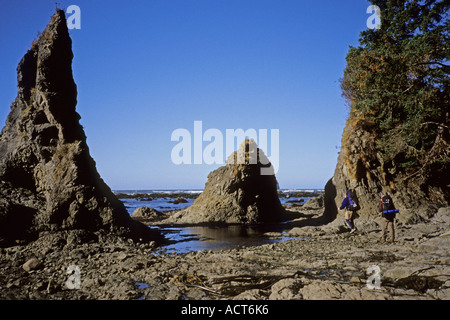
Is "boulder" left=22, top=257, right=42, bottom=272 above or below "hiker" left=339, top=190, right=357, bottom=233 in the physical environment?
below

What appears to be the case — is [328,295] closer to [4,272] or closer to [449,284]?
[449,284]

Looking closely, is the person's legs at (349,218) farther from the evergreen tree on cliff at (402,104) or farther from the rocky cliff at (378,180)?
the evergreen tree on cliff at (402,104)

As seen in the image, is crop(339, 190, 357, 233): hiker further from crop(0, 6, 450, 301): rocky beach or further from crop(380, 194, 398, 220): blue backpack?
crop(380, 194, 398, 220): blue backpack

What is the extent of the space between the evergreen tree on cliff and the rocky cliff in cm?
6

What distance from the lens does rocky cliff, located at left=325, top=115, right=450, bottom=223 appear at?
1525cm

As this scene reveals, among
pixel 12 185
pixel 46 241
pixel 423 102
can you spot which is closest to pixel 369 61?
pixel 423 102

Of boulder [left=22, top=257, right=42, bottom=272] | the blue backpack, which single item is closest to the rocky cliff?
the blue backpack

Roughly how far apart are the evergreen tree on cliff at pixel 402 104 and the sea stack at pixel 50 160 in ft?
46.8

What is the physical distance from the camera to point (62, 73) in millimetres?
13727

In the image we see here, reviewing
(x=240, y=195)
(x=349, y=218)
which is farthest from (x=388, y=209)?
(x=240, y=195)

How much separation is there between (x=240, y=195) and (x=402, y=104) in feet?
48.8

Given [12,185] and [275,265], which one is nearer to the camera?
[275,265]

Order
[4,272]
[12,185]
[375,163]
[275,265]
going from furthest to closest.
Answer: [375,163], [12,185], [275,265], [4,272]

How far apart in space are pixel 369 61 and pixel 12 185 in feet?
62.2
